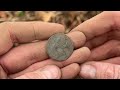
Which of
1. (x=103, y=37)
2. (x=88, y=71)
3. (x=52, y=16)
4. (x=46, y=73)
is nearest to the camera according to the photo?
(x=46, y=73)

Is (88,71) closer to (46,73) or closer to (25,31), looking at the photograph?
(46,73)

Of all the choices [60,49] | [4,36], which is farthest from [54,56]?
[4,36]

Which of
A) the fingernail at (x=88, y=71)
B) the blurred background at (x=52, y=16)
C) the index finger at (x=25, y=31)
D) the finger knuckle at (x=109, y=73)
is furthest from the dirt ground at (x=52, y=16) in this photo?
the finger knuckle at (x=109, y=73)

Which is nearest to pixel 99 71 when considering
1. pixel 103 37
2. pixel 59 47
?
pixel 59 47

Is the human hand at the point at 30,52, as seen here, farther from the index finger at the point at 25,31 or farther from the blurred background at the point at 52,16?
the blurred background at the point at 52,16

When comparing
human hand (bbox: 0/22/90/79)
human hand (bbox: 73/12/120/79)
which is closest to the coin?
human hand (bbox: 0/22/90/79)
